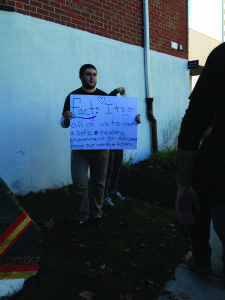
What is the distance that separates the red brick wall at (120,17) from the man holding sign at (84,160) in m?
2.00

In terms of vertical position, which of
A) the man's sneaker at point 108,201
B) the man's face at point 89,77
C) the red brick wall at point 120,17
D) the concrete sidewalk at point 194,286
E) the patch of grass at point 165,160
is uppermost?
the red brick wall at point 120,17

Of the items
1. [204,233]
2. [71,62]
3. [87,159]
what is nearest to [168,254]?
[204,233]

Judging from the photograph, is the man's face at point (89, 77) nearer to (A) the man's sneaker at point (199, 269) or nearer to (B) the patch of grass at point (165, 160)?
(A) the man's sneaker at point (199, 269)

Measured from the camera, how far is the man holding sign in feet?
11.0

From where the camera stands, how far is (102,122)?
363 centimetres

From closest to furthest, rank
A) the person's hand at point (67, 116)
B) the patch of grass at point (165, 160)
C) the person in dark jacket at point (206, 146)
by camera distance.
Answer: the person in dark jacket at point (206, 146), the person's hand at point (67, 116), the patch of grass at point (165, 160)

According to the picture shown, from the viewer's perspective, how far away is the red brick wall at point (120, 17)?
4625 mm

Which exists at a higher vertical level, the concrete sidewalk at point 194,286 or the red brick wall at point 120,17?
the red brick wall at point 120,17

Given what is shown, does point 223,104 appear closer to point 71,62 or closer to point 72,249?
point 72,249

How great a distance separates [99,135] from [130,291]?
76.7 inches

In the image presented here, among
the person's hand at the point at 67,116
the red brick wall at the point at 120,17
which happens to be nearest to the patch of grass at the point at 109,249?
the person's hand at the point at 67,116

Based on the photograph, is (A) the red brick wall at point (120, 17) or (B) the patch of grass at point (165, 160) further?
(B) the patch of grass at point (165, 160)

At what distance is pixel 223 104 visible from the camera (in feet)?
3.98

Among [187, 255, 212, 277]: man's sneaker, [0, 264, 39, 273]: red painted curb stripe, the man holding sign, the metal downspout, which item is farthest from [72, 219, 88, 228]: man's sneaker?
the metal downspout
